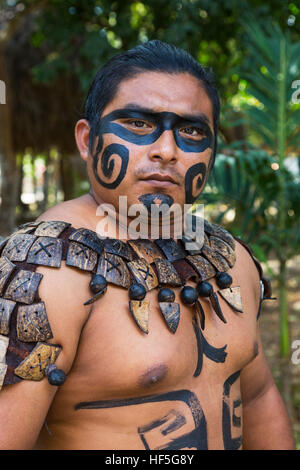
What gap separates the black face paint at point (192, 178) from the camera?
155cm

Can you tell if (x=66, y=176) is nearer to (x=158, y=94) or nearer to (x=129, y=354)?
(x=158, y=94)

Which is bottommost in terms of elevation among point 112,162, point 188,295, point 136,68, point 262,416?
point 262,416

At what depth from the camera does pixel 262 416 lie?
6.03ft

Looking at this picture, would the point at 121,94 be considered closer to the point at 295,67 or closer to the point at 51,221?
the point at 51,221

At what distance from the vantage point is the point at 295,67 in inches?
130

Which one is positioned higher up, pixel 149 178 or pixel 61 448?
pixel 149 178

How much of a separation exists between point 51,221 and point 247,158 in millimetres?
1970

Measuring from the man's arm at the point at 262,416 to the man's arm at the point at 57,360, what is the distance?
80 centimetres

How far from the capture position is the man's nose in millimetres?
1462

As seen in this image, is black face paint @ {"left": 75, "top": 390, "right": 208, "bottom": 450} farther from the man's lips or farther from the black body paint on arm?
the man's lips

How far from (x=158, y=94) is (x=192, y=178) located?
0.92 feet

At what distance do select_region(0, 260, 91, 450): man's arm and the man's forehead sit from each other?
0.54 m

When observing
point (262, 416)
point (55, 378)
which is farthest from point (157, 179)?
point (262, 416)

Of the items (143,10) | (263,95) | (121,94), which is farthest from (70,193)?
(121,94)
